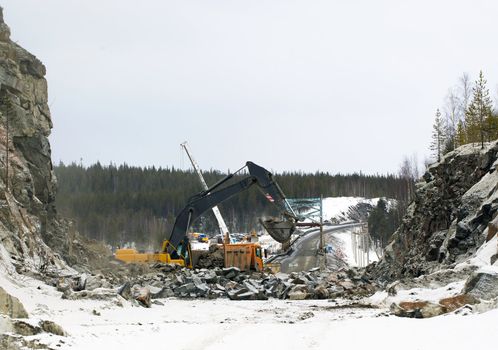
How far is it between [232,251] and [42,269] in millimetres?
16891

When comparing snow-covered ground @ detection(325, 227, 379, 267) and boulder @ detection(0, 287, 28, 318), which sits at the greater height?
boulder @ detection(0, 287, 28, 318)

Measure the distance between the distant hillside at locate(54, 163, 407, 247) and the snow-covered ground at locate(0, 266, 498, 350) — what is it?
233 ft

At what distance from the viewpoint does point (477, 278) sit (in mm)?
15719

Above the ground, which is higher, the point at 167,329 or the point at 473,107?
the point at 473,107

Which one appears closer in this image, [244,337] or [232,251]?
[244,337]

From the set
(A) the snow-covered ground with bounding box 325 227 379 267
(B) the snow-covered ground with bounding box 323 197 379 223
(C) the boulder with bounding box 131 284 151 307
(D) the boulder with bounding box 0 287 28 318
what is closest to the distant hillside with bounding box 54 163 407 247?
(B) the snow-covered ground with bounding box 323 197 379 223

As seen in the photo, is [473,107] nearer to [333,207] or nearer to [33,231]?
[33,231]

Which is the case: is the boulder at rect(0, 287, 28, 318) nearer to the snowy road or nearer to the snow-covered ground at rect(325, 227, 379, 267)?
the snowy road

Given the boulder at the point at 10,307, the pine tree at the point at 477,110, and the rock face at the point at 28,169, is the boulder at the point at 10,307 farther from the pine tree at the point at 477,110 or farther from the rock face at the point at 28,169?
the pine tree at the point at 477,110

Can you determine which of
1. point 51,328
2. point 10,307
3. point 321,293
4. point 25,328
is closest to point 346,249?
point 321,293

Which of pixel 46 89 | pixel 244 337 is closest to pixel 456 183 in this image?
pixel 244 337

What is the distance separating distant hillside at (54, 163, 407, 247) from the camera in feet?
372

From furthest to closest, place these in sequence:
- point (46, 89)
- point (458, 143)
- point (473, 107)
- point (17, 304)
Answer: point (458, 143) → point (473, 107) → point (46, 89) → point (17, 304)

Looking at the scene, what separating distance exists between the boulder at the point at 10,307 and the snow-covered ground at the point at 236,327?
1.12 metres
